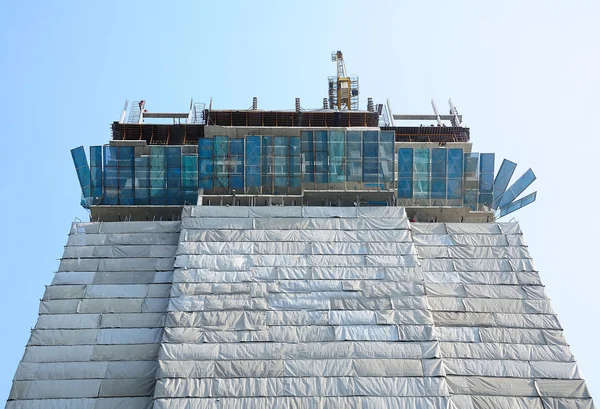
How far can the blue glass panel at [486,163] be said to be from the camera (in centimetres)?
6028

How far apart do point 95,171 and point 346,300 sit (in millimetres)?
26287

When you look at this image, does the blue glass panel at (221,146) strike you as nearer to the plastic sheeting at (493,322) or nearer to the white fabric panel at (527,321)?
the plastic sheeting at (493,322)

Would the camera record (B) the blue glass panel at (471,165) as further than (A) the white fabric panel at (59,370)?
Yes

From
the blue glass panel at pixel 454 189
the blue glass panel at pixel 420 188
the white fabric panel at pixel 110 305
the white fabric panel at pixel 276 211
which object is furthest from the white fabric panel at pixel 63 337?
the blue glass panel at pixel 454 189

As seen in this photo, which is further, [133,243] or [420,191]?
[420,191]

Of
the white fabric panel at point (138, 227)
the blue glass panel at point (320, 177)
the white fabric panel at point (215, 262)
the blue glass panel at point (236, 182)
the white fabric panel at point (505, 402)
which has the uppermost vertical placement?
the blue glass panel at point (320, 177)

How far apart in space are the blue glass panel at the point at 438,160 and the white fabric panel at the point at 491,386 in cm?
2138

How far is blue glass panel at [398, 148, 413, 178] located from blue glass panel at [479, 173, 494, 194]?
22.4 feet

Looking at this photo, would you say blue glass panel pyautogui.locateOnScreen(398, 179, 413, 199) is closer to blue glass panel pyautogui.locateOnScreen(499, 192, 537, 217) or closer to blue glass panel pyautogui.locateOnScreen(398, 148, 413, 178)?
blue glass panel pyautogui.locateOnScreen(398, 148, 413, 178)

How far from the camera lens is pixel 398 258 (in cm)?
4788

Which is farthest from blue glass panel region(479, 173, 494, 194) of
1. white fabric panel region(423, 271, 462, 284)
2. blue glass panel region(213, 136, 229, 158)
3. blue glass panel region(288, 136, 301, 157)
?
blue glass panel region(213, 136, 229, 158)

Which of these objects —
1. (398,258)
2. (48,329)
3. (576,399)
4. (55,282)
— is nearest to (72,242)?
(55,282)

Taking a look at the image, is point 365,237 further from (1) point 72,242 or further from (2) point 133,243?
(1) point 72,242

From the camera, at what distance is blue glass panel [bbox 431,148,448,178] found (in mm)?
58375
